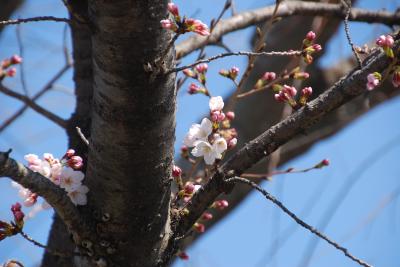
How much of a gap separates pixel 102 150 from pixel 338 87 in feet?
1.69

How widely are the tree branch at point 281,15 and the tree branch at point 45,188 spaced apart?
827 mm

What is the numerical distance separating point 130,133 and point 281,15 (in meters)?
1.09

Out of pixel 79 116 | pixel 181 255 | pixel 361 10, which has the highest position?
pixel 361 10

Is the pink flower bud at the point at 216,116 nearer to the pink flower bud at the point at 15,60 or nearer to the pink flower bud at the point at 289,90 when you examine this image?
the pink flower bud at the point at 289,90

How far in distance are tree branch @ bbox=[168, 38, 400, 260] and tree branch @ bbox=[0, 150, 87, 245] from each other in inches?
10.6

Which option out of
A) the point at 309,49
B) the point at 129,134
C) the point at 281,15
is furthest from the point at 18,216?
the point at 281,15

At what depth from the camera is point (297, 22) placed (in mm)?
3207

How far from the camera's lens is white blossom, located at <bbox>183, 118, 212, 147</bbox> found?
1.34 m

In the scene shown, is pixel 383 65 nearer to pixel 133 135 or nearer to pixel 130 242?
pixel 133 135

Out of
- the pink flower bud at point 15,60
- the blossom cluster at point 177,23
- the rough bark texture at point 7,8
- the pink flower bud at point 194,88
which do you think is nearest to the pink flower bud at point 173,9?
the blossom cluster at point 177,23

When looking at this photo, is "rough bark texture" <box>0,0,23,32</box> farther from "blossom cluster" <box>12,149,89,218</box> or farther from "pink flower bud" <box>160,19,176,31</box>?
"pink flower bud" <box>160,19,176,31</box>

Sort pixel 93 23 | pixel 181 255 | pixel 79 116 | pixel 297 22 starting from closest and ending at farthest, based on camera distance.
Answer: pixel 93 23 < pixel 181 255 < pixel 79 116 < pixel 297 22

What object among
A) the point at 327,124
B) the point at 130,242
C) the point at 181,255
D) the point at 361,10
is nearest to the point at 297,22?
the point at 327,124

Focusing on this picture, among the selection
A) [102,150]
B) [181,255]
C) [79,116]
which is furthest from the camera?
[79,116]
